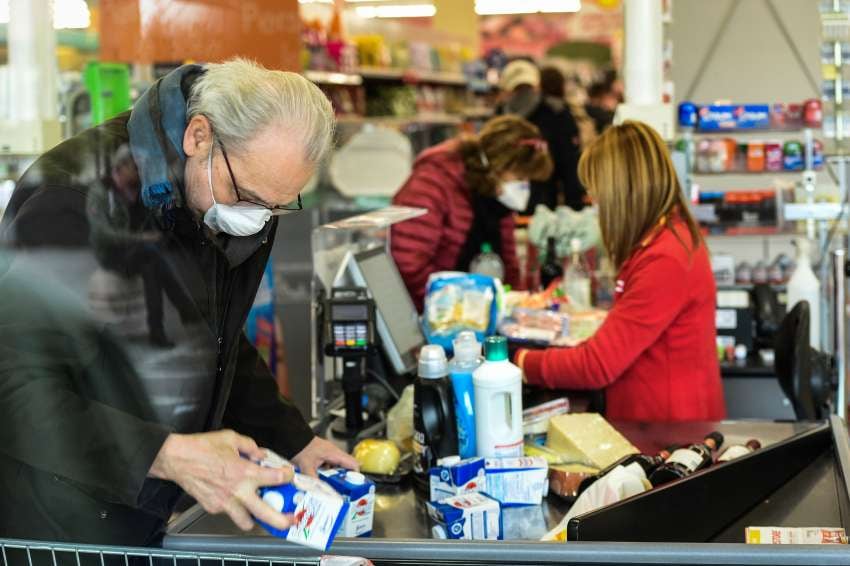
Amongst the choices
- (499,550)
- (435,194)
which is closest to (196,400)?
(499,550)

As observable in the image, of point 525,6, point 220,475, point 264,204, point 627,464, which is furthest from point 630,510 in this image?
point 525,6

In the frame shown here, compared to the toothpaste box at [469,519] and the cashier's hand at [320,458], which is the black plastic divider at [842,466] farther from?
the cashier's hand at [320,458]

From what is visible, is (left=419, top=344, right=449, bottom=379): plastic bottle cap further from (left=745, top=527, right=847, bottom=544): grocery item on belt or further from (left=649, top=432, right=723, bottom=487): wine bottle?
(left=745, top=527, right=847, bottom=544): grocery item on belt

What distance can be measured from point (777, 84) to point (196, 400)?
21.9 feet

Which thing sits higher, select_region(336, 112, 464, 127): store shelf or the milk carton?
select_region(336, 112, 464, 127): store shelf

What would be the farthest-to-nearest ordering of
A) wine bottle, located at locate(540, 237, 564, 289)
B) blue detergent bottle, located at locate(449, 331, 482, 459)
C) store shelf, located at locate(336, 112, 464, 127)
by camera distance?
store shelf, located at locate(336, 112, 464, 127) < wine bottle, located at locate(540, 237, 564, 289) < blue detergent bottle, located at locate(449, 331, 482, 459)

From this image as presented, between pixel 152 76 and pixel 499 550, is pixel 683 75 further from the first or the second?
pixel 499 550

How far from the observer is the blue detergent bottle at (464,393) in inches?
91.9

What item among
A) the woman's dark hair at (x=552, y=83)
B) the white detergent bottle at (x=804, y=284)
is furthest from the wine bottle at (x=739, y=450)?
the woman's dark hair at (x=552, y=83)

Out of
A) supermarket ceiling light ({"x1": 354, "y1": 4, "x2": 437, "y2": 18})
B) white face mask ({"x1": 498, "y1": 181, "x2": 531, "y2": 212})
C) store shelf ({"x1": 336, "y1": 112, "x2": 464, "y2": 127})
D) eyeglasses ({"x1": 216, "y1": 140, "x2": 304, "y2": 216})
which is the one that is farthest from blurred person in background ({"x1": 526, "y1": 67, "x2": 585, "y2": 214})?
supermarket ceiling light ({"x1": 354, "y1": 4, "x2": 437, "y2": 18})

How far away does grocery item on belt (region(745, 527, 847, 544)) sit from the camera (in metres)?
1.81

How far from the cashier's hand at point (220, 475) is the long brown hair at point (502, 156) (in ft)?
10.6

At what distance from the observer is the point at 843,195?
4.95 m

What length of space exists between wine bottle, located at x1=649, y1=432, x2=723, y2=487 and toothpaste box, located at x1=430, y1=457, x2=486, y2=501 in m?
0.36
